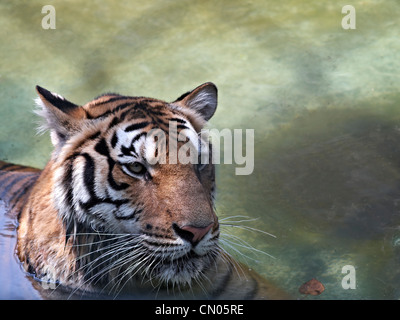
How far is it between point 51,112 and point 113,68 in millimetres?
2575

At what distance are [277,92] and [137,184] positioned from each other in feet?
8.09

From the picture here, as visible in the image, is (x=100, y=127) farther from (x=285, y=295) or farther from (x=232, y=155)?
(x=232, y=155)

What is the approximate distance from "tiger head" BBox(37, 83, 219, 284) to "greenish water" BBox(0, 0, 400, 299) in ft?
1.90

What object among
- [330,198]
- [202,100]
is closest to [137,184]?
[202,100]

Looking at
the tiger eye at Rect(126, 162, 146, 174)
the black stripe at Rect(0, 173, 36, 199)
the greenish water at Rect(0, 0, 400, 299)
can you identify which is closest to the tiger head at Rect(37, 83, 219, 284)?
the tiger eye at Rect(126, 162, 146, 174)

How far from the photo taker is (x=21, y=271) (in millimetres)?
3309

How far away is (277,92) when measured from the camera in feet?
17.0

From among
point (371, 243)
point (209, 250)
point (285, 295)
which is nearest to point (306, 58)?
point (371, 243)

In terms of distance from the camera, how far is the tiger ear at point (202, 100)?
3365 millimetres

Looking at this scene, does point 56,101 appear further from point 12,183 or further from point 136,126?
point 12,183

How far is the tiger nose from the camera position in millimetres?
2787

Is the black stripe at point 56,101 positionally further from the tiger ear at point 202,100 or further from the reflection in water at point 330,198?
the reflection in water at point 330,198

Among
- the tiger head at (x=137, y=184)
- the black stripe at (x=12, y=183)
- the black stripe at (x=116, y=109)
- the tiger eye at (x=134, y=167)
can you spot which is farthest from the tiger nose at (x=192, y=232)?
the black stripe at (x=12, y=183)

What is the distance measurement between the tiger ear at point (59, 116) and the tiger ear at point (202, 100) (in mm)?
534
